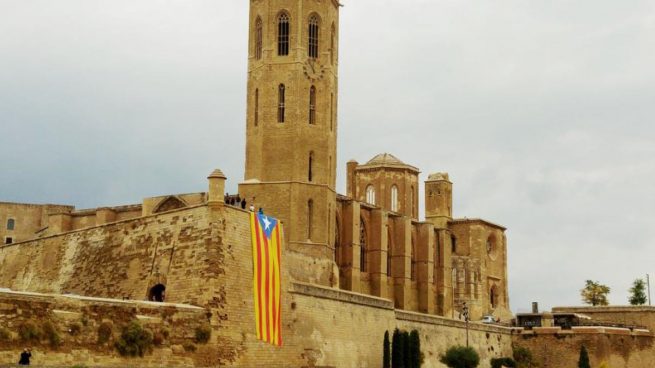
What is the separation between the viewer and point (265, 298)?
30.8 metres

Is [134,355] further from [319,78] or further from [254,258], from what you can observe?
[319,78]

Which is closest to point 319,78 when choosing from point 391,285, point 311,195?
point 311,195

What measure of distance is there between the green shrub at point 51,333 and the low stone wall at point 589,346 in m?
30.4

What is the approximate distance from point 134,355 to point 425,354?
17785 mm

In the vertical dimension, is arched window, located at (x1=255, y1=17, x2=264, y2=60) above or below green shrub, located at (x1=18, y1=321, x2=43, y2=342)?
above

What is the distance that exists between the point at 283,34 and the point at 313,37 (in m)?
1.47

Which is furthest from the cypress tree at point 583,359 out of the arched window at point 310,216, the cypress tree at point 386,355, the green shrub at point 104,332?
the green shrub at point 104,332

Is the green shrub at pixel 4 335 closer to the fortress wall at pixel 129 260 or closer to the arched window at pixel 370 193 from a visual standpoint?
the fortress wall at pixel 129 260

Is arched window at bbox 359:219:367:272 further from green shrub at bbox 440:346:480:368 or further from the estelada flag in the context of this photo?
the estelada flag

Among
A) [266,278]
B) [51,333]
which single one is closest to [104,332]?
[51,333]

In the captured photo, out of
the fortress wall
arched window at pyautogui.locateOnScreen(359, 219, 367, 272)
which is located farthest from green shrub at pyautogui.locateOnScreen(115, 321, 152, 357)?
arched window at pyautogui.locateOnScreen(359, 219, 367, 272)

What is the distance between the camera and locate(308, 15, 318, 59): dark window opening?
4703 cm

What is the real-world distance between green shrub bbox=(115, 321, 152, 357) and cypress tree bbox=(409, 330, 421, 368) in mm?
15076

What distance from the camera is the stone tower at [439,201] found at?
6197 centimetres
